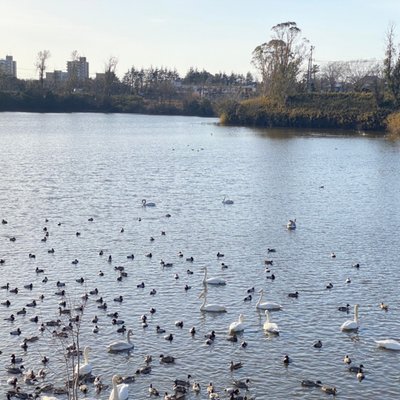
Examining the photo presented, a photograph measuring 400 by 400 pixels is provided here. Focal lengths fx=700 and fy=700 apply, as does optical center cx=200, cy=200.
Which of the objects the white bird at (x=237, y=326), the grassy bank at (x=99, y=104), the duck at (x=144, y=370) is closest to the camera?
the duck at (x=144, y=370)

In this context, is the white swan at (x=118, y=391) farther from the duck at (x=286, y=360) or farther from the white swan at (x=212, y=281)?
the white swan at (x=212, y=281)

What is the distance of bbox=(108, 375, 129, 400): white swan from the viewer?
18406 millimetres

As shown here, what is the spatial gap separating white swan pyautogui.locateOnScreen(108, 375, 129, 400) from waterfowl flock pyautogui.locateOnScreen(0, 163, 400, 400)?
28 millimetres

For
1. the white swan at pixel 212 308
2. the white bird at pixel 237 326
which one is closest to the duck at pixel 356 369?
the white bird at pixel 237 326

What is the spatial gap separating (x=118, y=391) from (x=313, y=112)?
3998 inches

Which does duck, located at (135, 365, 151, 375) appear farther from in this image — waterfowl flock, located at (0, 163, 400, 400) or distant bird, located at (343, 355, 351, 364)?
distant bird, located at (343, 355, 351, 364)

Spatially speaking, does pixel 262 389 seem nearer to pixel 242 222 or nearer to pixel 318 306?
pixel 318 306

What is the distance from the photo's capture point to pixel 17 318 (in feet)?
82.2

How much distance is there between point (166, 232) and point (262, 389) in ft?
62.1

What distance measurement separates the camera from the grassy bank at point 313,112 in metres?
112

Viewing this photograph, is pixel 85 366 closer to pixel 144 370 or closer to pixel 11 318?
pixel 144 370

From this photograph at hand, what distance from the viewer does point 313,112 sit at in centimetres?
11625

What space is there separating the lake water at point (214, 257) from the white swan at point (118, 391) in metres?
0.61

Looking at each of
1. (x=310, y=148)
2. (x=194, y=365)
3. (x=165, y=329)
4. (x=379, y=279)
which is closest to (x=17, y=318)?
(x=165, y=329)
